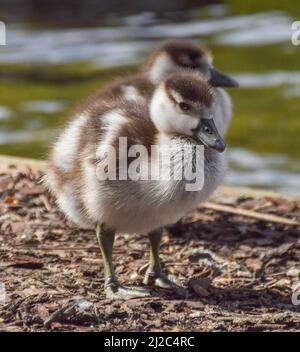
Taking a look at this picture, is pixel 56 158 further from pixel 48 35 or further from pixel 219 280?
pixel 48 35

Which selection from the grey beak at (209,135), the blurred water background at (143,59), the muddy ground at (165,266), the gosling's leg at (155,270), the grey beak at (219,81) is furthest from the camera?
the blurred water background at (143,59)

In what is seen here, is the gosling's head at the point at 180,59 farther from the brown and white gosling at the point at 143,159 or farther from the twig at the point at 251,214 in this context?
the brown and white gosling at the point at 143,159

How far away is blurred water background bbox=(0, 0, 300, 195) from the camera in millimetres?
7836

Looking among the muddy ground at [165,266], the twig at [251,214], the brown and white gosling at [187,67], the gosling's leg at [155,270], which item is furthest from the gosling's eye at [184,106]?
the twig at [251,214]

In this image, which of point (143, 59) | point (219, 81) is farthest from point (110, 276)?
point (143, 59)

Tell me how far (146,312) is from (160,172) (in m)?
0.54

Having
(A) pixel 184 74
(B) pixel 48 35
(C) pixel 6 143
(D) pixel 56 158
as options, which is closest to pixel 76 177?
(D) pixel 56 158

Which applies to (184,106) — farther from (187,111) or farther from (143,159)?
(143,159)

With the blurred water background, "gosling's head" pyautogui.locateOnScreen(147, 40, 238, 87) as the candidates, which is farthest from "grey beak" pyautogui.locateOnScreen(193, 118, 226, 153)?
the blurred water background

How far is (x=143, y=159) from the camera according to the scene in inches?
161

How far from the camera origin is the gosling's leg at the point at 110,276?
4.18 m

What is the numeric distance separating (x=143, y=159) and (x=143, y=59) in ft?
20.3

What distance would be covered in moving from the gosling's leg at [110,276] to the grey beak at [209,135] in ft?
1.87

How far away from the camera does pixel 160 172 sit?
160 inches
